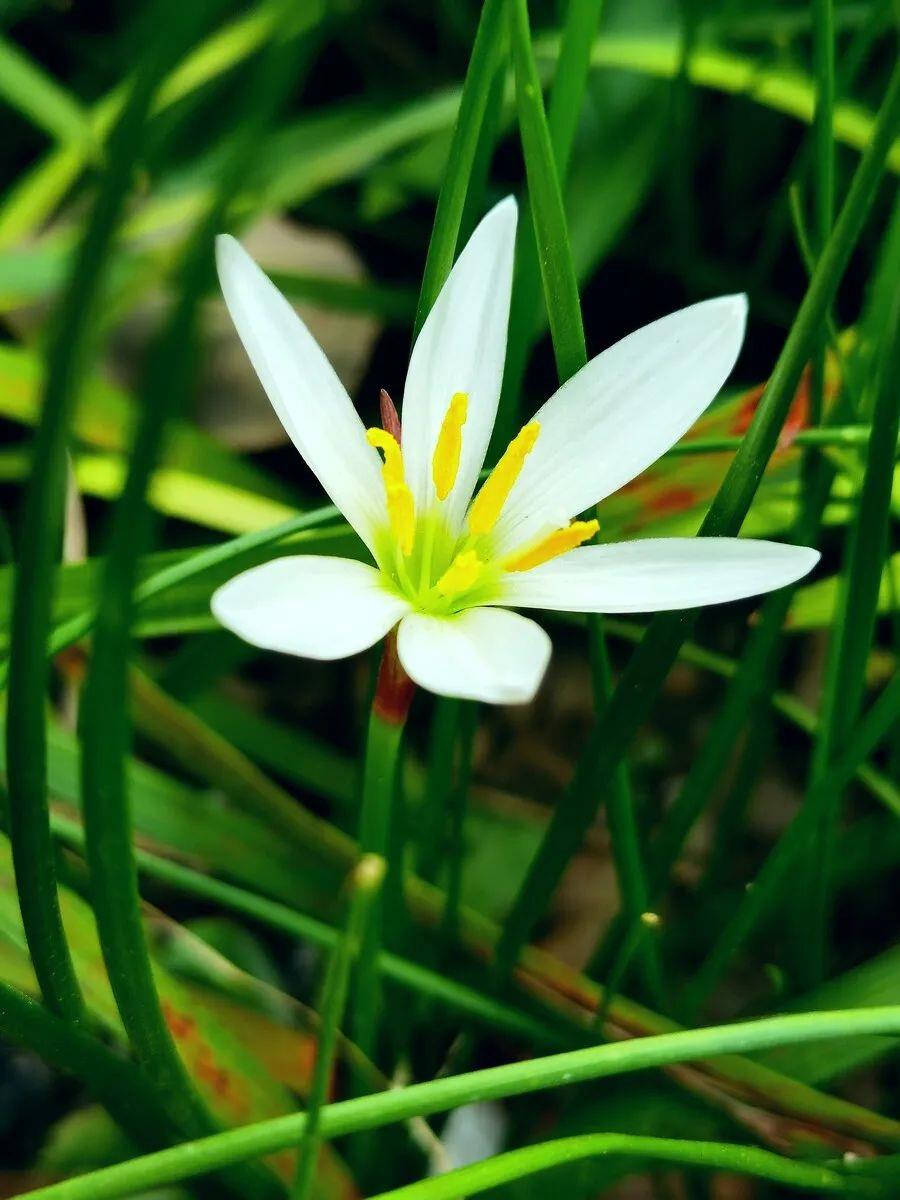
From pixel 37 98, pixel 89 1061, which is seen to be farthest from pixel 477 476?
pixel 37 98

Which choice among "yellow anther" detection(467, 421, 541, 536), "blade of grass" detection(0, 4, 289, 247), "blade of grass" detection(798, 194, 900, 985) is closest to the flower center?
"yellow anther" detection(467, 421, 541, 536)

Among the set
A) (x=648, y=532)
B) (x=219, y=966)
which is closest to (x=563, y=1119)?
(x=219, y=966)

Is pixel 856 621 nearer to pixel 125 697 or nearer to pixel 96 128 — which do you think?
pixel 125 697

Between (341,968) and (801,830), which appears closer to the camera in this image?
(341,968)

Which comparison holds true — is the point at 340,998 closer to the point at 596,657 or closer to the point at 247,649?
the point at 596,657

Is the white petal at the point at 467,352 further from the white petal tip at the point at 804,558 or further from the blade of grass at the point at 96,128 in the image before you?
the blade of grass at the point at 96,128

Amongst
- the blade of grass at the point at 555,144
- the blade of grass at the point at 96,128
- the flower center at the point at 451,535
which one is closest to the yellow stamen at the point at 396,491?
the flower center at the point at 451,535
